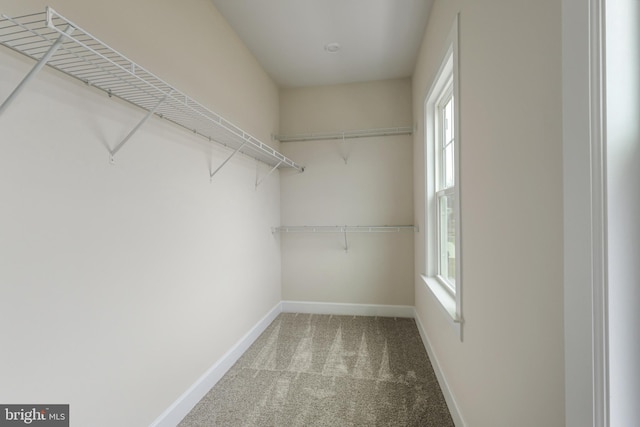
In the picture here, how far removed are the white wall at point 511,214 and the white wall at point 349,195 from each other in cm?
173

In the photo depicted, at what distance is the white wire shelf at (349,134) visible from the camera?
3.11 m

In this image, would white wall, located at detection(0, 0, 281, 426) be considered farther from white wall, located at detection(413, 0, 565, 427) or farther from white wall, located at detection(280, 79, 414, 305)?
white wall, located at detection(413, 0, 565, 427)

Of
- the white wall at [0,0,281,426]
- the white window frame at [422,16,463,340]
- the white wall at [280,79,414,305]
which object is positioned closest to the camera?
the white wall at [0,0,281,426]

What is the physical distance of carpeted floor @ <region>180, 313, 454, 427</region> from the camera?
1664 mm

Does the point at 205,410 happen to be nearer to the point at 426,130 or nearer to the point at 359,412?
the point at 359,412

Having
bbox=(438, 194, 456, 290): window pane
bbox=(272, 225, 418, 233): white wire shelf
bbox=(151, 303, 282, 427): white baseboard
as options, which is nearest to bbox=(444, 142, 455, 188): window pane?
bbox=(438, 194, 456, 290): window pane

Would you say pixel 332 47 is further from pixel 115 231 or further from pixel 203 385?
pixel 203 385

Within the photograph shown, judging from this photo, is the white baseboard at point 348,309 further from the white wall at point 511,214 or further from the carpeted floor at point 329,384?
the white wall at point 511,214

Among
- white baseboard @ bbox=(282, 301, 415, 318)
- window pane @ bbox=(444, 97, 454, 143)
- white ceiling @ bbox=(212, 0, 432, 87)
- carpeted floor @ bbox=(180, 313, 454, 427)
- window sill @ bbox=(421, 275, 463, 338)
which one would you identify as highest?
white ceiling @ bbox=(212, 0, 432, 87)

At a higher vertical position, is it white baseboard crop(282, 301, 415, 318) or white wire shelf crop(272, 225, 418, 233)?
white wire shelf crop(272, 225, 418, 233)

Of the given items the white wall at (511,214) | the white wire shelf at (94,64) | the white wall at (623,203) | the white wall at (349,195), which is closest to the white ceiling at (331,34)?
the white wall at (349,195)

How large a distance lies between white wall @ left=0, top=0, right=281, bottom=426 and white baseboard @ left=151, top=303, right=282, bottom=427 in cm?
5

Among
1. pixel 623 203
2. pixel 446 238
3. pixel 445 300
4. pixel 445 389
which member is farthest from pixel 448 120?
pixel 445 389

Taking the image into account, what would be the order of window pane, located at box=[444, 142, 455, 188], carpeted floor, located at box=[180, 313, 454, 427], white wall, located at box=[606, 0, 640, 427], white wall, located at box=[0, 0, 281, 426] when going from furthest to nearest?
window pane, located at box=[444, 142, 455, 188] → carpeted floor, located at box=[180, 313, 454, 427] → white wall, located at box=[0, 0, 281, 426] → white wall, located at box=[606, 0, 640, 427]
